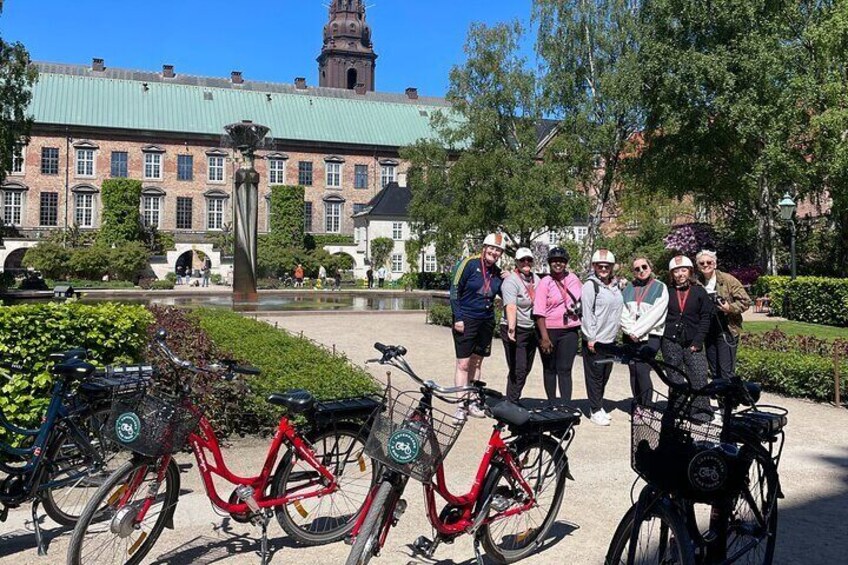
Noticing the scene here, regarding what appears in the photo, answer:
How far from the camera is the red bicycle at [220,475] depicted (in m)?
3.88

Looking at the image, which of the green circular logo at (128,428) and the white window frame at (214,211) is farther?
the white window frame at (214,211)

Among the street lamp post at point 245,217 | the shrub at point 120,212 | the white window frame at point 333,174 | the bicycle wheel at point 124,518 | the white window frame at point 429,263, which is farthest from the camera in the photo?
the white window frame at point 333,174

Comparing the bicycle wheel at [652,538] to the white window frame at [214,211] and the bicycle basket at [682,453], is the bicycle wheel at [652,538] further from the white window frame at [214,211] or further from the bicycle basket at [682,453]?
the white window frame at [214,211]

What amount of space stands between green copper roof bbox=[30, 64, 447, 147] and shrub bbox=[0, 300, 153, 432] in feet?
199

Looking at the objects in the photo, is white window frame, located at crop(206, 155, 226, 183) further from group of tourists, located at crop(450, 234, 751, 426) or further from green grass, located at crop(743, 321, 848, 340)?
group of tourists, located at crop(450, 234, 751, 426)

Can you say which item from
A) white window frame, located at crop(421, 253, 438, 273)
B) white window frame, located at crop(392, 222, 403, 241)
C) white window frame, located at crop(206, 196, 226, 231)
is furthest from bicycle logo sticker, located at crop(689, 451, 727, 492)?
white window frame, located at crop(206, 196, 226, 231)

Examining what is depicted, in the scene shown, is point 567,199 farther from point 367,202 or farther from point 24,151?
point 24,151

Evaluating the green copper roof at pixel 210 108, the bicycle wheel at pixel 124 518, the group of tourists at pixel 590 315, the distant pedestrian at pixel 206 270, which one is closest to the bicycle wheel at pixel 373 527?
the bicycle wheel at pixel 124 518

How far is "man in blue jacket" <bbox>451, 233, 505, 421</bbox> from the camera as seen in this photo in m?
7.79

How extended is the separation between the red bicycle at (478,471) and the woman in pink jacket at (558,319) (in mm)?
3224

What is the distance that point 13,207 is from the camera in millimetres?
59656

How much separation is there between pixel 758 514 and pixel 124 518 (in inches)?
133

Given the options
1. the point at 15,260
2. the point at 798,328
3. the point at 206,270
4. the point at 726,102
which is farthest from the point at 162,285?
the point at 798,328

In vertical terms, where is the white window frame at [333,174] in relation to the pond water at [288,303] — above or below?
above
